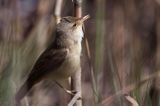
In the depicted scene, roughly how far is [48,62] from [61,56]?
0.10 m

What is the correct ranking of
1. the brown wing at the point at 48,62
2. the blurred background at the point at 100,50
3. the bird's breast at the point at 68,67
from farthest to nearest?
the brown wing at the point at 48,62
the bird's breast at the point at 68,67
the blurred background at the point at 100,50

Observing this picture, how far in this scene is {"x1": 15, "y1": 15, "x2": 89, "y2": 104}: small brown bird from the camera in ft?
10.1

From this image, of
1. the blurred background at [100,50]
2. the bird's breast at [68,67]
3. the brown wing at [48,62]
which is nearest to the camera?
the blurred background at [100,50]

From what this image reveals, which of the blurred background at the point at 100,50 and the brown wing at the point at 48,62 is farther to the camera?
the brown wing at the point at 48,62

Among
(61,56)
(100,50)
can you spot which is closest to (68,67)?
(61,56)

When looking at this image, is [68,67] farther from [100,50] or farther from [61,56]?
[100,50]

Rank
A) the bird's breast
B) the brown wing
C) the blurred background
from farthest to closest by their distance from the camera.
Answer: the brown wing
the bird's breast
the blurred background

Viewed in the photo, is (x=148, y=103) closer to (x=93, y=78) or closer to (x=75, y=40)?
(x=93, y=78)

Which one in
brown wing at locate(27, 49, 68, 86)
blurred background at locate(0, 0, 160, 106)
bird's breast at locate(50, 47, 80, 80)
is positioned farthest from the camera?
brown wing at locate(27, 49, 68, 86)

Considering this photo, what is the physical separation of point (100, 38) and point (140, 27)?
1469 millimetres

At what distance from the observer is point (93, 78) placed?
2562mm

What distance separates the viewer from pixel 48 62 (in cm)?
323

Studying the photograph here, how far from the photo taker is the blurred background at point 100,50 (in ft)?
7.73

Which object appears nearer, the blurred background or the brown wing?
the blurred background
